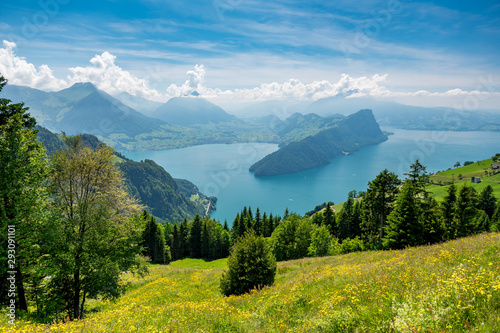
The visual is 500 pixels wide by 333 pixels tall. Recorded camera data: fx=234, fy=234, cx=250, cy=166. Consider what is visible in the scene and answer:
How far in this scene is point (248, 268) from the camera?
55.8ft

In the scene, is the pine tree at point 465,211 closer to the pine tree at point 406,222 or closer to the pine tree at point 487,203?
the pine tree at point 406,222

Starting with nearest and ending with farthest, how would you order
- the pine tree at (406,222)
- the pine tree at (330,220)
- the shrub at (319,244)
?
the pine tree at (406,222)
the shrub at (319,244)
the pine tree at (330,220)


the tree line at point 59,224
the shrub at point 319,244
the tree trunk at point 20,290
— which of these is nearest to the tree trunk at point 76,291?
the tree line at point 59,224

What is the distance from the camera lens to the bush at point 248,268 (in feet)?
55.9

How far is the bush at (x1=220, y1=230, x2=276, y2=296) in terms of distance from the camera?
17047 mm

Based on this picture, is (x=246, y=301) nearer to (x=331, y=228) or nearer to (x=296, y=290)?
(x=296, y=290)

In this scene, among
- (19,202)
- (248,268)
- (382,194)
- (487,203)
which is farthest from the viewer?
(487,203)

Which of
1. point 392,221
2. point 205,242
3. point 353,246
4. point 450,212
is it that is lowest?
point 205,242

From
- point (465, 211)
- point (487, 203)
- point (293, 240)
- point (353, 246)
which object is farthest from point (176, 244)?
point (487, 203)

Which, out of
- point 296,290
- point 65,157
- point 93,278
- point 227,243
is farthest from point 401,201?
point 227,243

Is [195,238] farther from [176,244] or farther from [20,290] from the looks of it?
[20,290]

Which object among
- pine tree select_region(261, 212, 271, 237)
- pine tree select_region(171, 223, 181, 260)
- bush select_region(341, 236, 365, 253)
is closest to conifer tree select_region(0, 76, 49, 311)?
bush select_region(341, 236, 365, 253)

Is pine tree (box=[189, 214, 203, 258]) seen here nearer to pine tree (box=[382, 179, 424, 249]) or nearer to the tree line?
the tree line

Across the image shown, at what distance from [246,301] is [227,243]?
6783 centimetres
